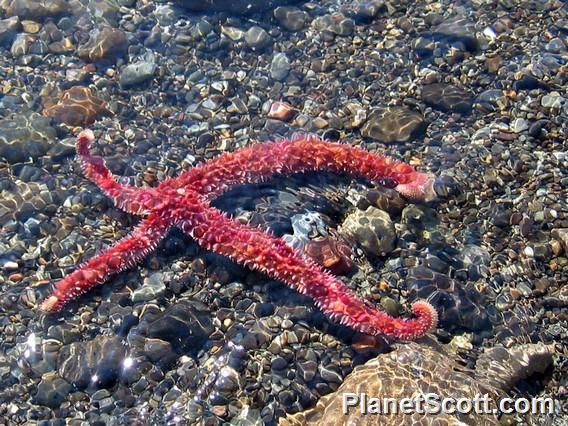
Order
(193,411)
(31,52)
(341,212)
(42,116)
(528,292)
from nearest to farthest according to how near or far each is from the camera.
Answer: (193,411) → (528,292) → (341,212) → (42,116) → (31,52)

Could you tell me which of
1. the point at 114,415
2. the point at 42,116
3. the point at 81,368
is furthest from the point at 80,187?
the point at 114,415

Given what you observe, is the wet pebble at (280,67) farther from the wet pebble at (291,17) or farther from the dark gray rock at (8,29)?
the dark gray rock at (8,29)

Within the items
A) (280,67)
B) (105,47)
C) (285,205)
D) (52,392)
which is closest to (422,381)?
(285,205)

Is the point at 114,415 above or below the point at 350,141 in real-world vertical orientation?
below

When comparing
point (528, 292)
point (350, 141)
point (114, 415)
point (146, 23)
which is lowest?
point (114, 415)

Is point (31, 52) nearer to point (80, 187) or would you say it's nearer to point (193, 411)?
point (80, 187)

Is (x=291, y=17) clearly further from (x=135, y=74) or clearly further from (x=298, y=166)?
(x=298, y=166)

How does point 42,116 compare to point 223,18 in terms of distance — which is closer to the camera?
point 42,116

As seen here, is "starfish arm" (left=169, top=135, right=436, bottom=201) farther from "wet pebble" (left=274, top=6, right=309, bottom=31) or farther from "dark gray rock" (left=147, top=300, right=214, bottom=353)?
"wet pebble" (left=274, top=6, right=309, bottom=31)
